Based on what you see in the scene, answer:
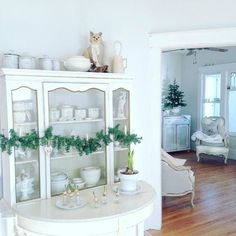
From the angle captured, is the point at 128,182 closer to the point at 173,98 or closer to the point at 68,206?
the point at 68,206

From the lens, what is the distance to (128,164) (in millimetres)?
2641

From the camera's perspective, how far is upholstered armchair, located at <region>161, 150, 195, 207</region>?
4.02 m

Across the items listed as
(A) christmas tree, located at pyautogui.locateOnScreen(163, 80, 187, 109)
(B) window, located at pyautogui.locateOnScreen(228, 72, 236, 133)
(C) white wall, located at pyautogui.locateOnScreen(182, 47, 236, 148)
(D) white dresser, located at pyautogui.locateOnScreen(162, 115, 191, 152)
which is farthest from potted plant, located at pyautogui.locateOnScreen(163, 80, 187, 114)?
(B) window, located at pyautogui.locateOnScreen(228, 72, 236, 133)

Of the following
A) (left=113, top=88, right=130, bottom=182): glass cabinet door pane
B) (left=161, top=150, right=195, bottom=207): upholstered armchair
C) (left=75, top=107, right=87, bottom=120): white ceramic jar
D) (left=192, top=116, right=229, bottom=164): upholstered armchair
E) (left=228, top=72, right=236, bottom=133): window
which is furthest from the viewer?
(left=228, top=72, right=236, bottom=133): window

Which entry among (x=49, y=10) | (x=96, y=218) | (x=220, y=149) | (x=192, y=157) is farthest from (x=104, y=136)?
(x=192, y=157)

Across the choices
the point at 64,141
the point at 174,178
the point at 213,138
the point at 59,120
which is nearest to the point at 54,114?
A: the point at 59,120

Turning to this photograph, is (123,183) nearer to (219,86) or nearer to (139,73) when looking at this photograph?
(139,73)

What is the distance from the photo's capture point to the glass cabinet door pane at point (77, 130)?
250 centimetres

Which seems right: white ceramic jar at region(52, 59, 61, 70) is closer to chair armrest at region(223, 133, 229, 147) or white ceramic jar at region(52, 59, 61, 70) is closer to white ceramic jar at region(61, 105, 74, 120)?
white ceramic jar at region(61, 105, 74, 120)

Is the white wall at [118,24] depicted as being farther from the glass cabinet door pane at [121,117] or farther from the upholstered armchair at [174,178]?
the upholstered armchair at [174,178]

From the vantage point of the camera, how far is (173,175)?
403 cm

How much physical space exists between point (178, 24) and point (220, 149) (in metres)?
4.19

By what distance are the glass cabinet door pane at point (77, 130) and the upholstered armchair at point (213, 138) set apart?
459cm

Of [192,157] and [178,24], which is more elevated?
[178,24]
